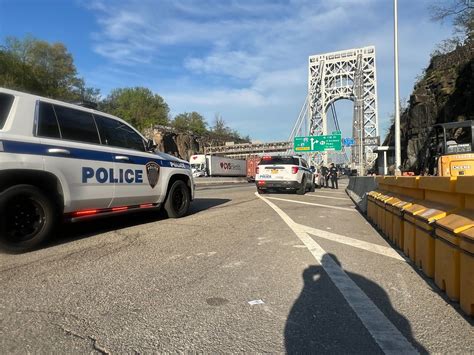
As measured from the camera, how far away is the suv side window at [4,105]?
5.24 meters

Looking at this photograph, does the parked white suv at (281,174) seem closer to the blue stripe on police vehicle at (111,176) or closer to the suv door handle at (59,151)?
the blue stripe on police vehicle at (111,176)

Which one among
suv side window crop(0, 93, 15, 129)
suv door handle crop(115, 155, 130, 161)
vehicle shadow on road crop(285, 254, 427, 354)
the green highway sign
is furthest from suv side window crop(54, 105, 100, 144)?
the green highway sign

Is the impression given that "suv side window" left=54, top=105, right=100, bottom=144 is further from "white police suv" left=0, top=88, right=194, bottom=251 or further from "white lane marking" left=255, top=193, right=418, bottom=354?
"white lane marking" left=255, top=193, right=418, bottom=354

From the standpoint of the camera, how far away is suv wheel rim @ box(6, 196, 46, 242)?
17.3 ft

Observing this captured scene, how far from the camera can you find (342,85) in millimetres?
91312

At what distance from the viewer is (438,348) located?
293 centimetres

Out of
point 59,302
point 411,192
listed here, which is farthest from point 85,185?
point 411,192

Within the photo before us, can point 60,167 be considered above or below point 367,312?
above

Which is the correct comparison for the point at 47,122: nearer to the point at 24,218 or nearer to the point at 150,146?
the point at 24,218

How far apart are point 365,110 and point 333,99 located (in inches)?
294

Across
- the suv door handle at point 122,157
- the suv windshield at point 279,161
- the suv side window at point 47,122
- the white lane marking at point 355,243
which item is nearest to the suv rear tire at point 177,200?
the suv door handle at point 122,157

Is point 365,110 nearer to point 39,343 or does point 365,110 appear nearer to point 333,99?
point 333,99

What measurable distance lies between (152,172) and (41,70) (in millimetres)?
47535

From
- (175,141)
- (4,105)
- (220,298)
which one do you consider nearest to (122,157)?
(4,105)
